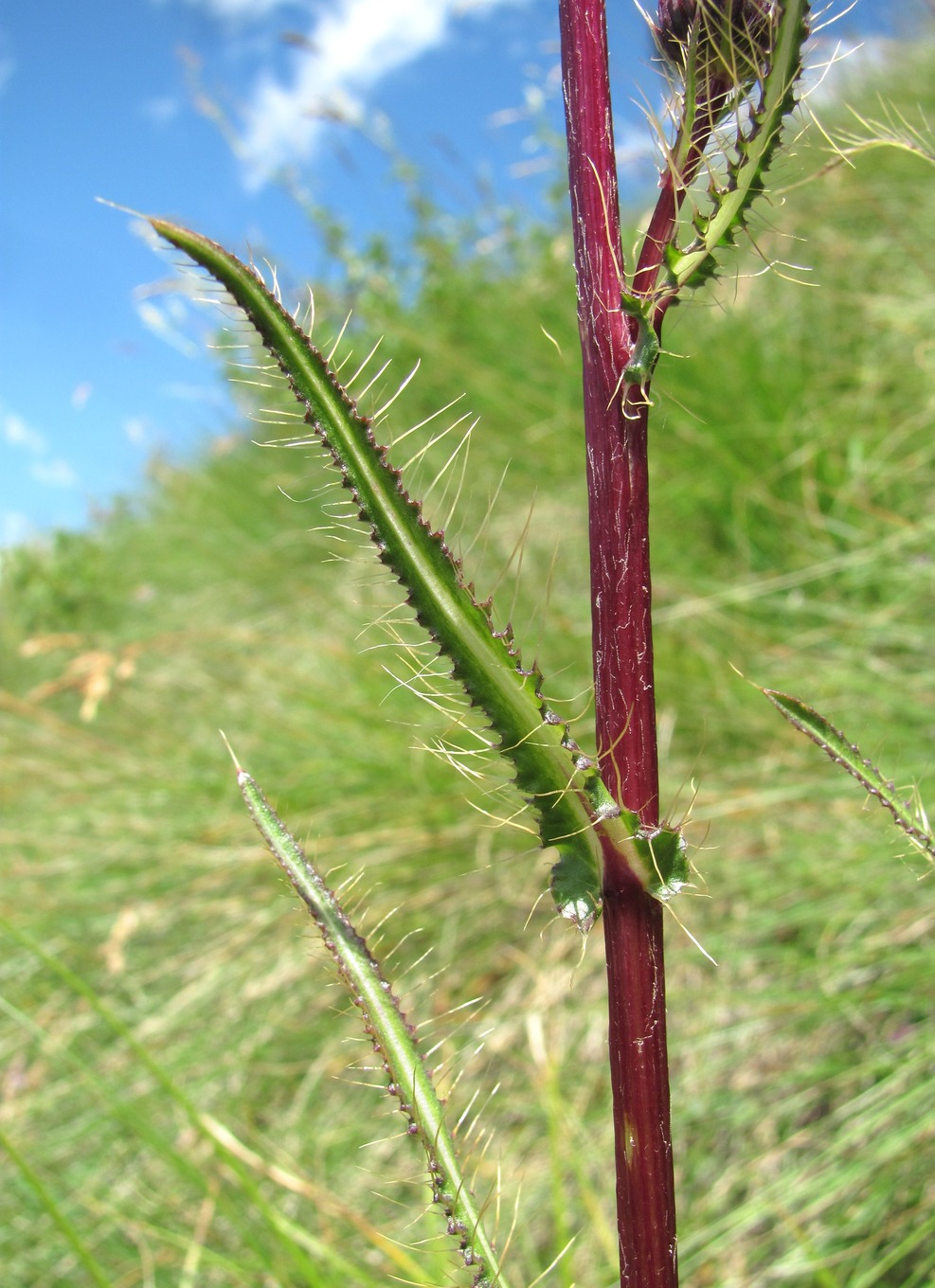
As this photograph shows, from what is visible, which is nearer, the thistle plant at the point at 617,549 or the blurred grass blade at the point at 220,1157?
the thistle plant at the point at 617,549

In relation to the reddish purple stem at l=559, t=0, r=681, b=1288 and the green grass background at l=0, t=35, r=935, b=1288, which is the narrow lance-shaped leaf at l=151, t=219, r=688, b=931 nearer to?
the reddish purple stem at l=559, t=0, r=681, b=1288

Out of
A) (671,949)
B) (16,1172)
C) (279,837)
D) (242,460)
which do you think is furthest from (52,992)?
(242,460)

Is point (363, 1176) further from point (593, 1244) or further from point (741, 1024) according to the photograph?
point (741, 1024)

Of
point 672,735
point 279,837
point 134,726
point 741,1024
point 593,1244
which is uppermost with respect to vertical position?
point 134,726

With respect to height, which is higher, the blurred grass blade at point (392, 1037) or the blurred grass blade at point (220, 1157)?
the blurred grass blade at point (392, 1037)

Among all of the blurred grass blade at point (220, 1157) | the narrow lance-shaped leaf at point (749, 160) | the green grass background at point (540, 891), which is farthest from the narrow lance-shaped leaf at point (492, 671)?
the blurred grass blade at point (220, 1157)

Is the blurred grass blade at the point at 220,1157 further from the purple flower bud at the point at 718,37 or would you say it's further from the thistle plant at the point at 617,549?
the purple flower bud at the point at 718,37

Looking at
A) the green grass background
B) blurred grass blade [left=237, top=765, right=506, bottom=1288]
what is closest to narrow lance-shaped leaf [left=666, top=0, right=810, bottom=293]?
blurred grass blade [left=237, top=765, right=506, bottom=1288]
